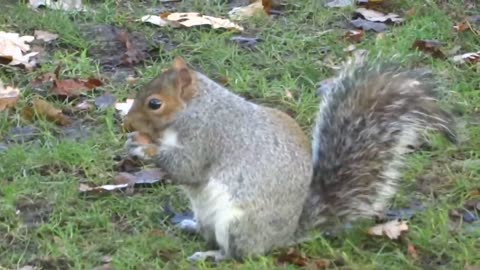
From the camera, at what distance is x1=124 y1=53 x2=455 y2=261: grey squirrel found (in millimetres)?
3123

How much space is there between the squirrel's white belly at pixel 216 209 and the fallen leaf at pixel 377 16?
2.14 meters

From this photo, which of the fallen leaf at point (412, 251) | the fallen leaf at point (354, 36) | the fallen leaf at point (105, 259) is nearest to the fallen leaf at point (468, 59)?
the fallen leaf at point (354, 36)

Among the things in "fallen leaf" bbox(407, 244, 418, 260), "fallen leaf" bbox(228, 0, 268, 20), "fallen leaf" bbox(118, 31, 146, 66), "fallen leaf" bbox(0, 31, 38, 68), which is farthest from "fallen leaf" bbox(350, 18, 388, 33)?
"fallen leaf" bbox(407, 244, 418, 260)

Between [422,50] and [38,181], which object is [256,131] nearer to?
[38,181]

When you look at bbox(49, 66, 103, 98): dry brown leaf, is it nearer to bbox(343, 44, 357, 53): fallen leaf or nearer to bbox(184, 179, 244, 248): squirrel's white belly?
bbox(343, 44, 357, 53): fallen leaf

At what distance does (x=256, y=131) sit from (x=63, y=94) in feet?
4.41

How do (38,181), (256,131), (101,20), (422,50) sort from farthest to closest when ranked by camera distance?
1. (101,20)
2. (422,50)
3. (38,181)
4. (256,131)

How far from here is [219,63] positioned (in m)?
4.65

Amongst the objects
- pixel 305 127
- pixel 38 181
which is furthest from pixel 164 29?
pixel 38 181

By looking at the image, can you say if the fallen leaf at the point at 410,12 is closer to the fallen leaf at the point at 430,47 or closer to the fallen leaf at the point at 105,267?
the fallen leaf at the point at 430,47

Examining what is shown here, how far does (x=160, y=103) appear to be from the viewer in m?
3.17

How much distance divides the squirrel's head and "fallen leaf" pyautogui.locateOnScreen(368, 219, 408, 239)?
60 cm

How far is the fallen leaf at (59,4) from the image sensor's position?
5152 mm

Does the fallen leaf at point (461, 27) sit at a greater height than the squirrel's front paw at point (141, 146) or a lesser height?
lesser
